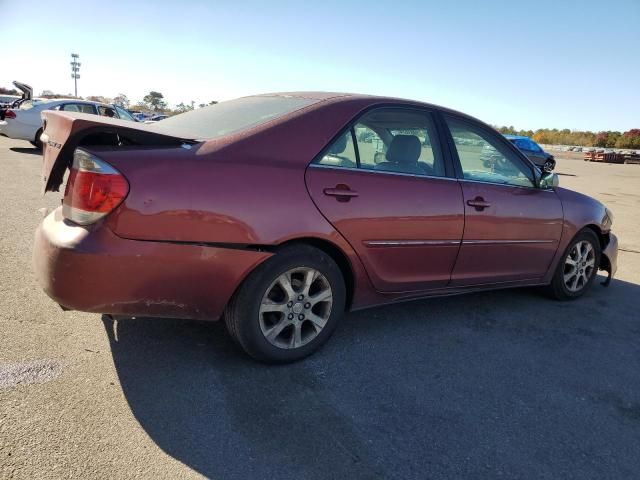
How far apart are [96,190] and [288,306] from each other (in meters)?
1.22

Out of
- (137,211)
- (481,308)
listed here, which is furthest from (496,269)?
(137,211)

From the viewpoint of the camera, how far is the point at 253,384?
279 centimetres

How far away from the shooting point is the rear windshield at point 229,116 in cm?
301

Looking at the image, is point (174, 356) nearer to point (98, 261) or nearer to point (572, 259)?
point (98, 261)

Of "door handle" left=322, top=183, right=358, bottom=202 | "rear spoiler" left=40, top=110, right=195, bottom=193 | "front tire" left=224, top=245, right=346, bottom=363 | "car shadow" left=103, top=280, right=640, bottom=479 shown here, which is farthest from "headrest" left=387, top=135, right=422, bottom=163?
"rear spoiler" left=40, top=110, right=195, bottom=193

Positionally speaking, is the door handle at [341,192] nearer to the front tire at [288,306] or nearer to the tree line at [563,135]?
the front tire at [288,306]

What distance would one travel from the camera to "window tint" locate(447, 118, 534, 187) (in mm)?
3775

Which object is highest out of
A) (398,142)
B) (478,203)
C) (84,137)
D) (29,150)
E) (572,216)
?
(398,142)

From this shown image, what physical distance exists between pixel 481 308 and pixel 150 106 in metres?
117

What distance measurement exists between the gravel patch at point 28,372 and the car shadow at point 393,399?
0.34m

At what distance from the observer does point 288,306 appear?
118 inches

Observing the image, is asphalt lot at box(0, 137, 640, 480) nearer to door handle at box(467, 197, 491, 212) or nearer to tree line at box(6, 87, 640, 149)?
door handle at box(467, 197, 491, 212)

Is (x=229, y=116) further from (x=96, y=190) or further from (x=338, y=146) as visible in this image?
(x=96, y=190)

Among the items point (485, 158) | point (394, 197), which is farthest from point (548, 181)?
point (394, 197)
